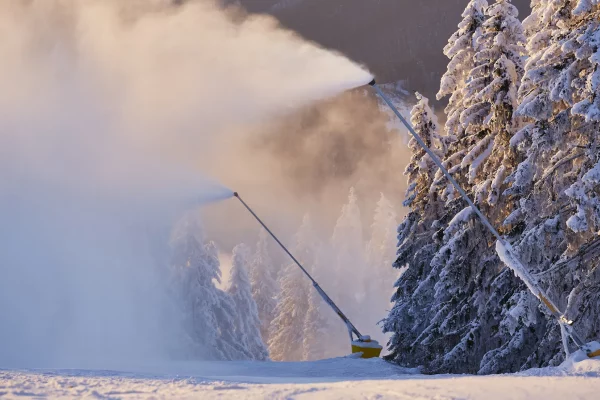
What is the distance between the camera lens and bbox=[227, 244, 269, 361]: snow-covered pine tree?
182 ft

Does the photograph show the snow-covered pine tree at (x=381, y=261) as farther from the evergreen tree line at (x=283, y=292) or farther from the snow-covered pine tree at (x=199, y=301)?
the snow-covered pine tree at (x=199, y=301)

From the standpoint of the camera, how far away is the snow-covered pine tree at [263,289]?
86562mm

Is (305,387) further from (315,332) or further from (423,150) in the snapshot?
(315,332)

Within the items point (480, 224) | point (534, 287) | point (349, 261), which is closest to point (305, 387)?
point (534, 287)

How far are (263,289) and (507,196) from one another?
71.6 meters

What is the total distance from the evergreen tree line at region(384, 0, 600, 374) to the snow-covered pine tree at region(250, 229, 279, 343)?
60.3 metres

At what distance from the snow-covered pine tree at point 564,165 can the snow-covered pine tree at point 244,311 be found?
130 feet

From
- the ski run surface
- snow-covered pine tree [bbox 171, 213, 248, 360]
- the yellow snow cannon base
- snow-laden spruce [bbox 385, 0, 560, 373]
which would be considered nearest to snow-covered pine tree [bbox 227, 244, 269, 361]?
snow-covered pine tree [bbox 171, 213, 248, 360]

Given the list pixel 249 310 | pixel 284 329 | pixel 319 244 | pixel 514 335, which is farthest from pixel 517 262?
pixel 319 244

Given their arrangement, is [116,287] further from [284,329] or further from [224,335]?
[284,329]

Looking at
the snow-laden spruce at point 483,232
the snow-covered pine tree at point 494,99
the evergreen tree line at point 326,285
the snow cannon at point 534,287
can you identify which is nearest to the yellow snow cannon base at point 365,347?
the snow-laden spruce at point 483,232

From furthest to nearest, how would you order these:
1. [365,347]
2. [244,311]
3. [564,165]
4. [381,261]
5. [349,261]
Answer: [349,261] < [381,261] < [244,311] < [365,347] < [564,165]

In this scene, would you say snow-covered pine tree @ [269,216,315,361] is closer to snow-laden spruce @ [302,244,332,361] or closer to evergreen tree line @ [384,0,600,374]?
snow-laden spruce @ [302,244,332,361]

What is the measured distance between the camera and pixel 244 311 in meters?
60.5
